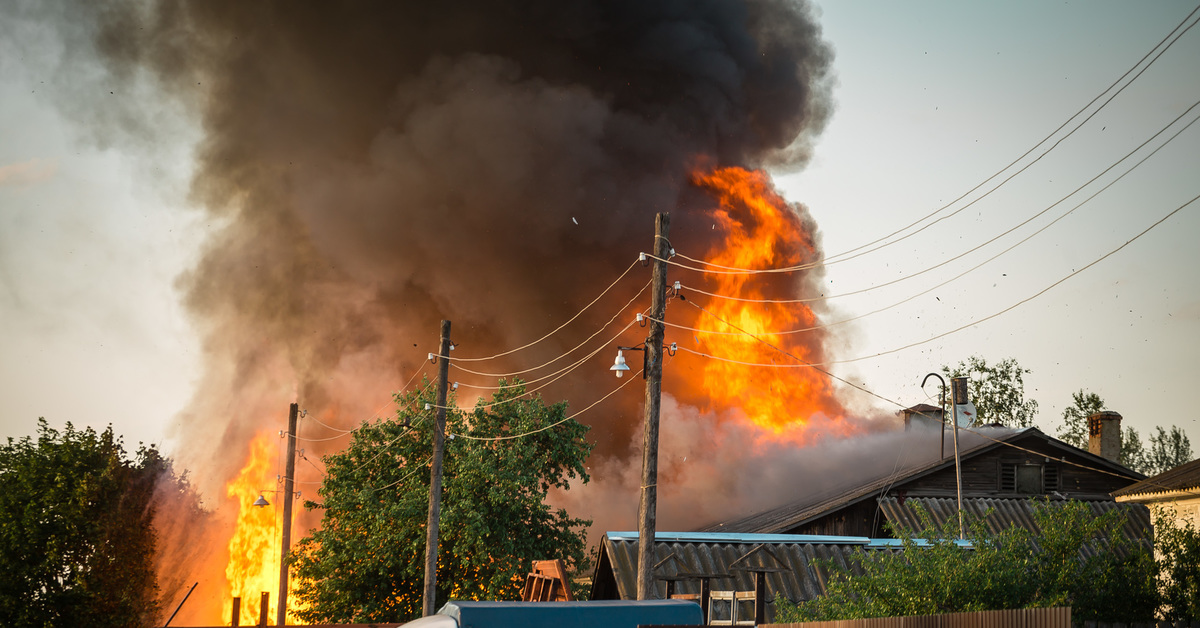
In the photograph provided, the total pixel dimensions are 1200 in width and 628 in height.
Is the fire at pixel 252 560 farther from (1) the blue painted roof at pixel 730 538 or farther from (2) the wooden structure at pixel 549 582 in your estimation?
(1) the blue painted roof at pixel 730 538

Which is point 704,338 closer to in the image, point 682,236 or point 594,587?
point 682,236

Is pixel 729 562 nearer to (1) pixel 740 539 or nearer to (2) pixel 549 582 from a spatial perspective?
(1) pixel 740 539

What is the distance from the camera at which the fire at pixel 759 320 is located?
5316 cm

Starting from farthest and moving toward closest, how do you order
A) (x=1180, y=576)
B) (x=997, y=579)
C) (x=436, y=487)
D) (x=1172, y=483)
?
(x=436, y=487), (x=1172, y=483), (x=1180, y=576), (x=997, y=579)

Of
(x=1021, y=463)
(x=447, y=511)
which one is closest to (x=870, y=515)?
(x=1021, y=463)

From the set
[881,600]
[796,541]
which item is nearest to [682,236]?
[796,541]

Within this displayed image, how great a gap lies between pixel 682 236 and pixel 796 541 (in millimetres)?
31932

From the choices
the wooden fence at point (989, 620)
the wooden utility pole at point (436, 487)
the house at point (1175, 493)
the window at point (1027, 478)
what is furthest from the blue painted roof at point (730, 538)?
the window at point (1027, 478)

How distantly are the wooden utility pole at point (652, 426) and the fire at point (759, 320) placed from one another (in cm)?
3225

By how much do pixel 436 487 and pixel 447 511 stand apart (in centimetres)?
396

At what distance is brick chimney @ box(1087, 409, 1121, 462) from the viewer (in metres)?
41.7

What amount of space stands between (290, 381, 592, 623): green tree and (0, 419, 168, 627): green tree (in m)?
8.09

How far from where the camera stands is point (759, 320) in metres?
55.1

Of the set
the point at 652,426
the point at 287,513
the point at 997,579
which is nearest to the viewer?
the point at 997,579
